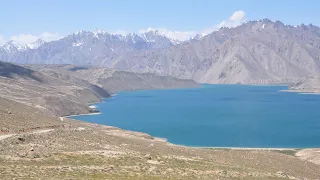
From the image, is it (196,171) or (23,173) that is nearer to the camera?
(23,173)

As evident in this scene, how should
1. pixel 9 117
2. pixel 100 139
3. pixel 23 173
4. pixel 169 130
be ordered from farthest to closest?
pixel 169 130 → pixel 9 117 → pixel 100 139 → pixel 23 173

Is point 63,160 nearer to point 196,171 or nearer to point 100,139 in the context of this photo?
point 196,171

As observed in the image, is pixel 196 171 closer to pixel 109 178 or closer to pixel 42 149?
pixel 109 178

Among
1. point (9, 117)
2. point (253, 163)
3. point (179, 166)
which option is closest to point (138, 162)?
point (179, 166)

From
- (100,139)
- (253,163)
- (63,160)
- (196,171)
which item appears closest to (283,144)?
(253,163)

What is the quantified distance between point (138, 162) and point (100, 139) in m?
17.2

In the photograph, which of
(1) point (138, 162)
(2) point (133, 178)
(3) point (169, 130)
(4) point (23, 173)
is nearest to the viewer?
(4) point (23, 173)

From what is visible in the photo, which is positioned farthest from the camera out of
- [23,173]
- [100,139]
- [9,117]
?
[9,117]

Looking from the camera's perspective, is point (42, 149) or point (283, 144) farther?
point (283, 144)

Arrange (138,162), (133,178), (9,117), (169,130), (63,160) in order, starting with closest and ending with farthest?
(133,178)
(63,160)
(138,162)
(9,117)
(169,130)

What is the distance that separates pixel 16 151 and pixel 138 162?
13087mm

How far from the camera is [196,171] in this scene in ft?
164

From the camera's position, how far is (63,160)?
47.0m

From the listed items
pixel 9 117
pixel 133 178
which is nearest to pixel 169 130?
pixel 9 117
